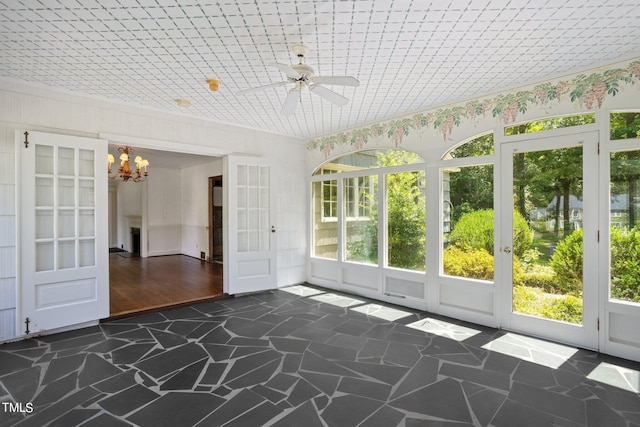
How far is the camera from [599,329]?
3082 millimetres

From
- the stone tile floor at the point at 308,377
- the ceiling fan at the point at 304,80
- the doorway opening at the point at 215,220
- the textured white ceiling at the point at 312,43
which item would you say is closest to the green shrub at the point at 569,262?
the stone tile floor at the point at 308,377

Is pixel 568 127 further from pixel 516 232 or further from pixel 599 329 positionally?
pixel 599 329

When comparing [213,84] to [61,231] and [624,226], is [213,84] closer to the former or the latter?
[61,231]

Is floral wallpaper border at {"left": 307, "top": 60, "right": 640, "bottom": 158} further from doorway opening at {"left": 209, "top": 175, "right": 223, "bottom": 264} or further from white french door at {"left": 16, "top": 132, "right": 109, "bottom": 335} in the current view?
doorway opening at {"left": 209, "top": 175, "right": 223, "bottom": 264}

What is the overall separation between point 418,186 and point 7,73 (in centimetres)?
477

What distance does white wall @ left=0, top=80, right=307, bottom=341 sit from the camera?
11.0 feet

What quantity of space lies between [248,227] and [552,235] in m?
4.04

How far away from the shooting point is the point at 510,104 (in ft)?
11.8

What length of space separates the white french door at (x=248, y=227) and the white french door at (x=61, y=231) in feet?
5.34

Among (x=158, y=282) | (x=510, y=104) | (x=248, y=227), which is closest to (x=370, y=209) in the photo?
(x=248, y=227)

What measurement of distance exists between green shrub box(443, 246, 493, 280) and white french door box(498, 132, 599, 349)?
0.21 m

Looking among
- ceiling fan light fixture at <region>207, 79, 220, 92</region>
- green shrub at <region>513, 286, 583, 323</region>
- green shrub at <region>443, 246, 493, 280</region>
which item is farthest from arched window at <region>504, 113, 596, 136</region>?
ceiling fan light fixture at <region>207, 79, 220, 92</region>

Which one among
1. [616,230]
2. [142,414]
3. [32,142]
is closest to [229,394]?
[142,414]

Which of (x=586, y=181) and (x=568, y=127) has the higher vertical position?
(x=568, y=127)
